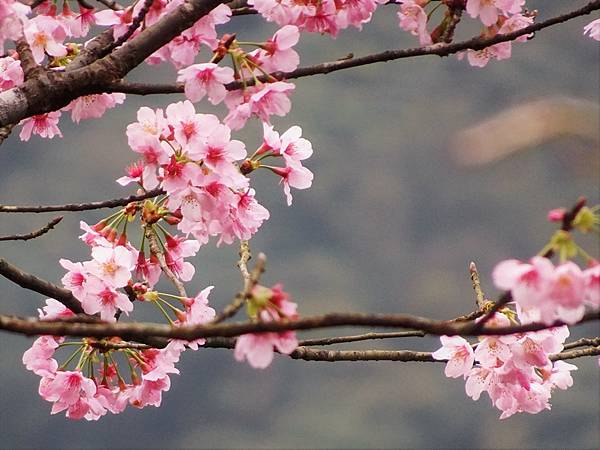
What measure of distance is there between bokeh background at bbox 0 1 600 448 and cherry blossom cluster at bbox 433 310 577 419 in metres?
17.5

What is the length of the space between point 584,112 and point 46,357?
1187 millimetres

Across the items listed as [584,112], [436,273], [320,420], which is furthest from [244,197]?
[436,273]

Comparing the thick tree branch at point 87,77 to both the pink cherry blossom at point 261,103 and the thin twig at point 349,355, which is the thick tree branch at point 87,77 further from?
the thin twig at point 349,355

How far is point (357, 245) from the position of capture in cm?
2747

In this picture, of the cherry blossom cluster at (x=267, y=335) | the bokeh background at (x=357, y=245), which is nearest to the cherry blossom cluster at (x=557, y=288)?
the cherry blossom cluster at (x=267, y=335)

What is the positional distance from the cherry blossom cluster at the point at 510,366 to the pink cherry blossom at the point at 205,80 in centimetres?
46

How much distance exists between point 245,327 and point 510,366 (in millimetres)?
871

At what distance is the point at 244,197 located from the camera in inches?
54.8

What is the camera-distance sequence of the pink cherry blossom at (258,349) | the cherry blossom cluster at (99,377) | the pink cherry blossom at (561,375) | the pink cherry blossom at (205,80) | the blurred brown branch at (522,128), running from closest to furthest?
the blurred brown branch at (522,128) → the pink cherry blossom at (258,349) → the pink cherry blossom at (205,80) → the cherry blossom cluster at (99,377) → the pink cherry blossom at (561,375)

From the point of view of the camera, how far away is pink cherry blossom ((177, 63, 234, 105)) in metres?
1.17

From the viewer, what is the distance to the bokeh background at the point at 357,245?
2291 cm

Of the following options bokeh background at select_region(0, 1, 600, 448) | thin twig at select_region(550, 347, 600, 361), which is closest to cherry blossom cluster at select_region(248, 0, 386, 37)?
thin twig at select_region(550, 347, 600, 361)

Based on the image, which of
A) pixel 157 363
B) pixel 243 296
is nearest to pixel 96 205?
pixel 157 363

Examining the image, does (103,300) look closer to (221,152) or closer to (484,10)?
(221,152)
